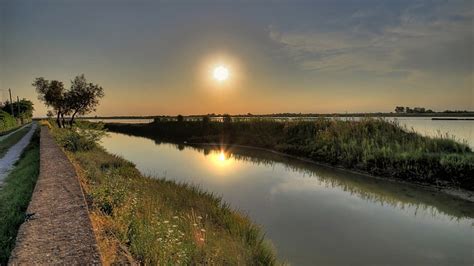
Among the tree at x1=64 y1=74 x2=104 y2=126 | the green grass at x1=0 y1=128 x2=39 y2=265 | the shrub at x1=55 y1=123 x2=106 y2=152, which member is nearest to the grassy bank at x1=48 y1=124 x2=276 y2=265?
the green grass at x1=0 y1=128 x2=39 y2=265

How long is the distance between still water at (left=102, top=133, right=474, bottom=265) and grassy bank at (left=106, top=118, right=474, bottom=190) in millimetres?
1072

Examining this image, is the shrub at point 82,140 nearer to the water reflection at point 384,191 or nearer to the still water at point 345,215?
the still water at point 345,215

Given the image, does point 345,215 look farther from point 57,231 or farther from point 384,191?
point 57,231

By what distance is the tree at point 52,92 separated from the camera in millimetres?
46375

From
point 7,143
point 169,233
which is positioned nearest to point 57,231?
point 169,233

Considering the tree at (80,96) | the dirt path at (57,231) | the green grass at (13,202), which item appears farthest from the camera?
the tree at (80,96)

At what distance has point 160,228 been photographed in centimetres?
578

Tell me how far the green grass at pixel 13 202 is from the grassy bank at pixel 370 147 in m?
13.7

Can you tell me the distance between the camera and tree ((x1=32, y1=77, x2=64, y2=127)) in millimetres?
46375

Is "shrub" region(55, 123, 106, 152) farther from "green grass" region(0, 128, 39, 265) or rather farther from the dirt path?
the dirt path

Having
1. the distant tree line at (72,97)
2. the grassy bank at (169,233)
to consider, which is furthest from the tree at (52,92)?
the grassy bank at (169,233)

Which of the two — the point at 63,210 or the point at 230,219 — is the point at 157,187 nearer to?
the point at 230,219

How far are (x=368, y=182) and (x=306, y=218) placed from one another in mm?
5945

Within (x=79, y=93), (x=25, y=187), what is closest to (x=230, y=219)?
(x=25, y=187)
